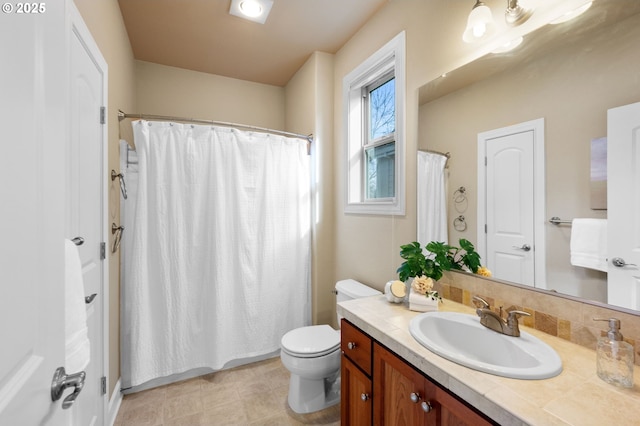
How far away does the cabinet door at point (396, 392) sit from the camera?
906 mm

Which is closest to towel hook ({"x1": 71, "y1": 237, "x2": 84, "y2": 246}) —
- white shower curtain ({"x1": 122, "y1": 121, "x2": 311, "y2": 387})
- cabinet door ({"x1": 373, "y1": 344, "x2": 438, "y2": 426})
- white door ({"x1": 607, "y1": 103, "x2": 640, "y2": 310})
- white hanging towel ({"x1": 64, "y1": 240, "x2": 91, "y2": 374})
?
white hanging towel ({"x1": 64, "y1": 240, "x2": 91, "y2": 374})

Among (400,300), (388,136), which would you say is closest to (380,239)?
(400,300)

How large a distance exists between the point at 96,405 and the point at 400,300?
5.49 ft

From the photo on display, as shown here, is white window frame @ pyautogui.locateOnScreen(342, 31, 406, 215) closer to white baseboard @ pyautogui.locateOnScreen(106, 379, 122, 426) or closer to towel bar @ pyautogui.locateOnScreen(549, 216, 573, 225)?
towel bar @ pyautogui.locateOnScreen(549, 216, 573, 225)

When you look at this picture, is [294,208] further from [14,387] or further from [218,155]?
[14,387]

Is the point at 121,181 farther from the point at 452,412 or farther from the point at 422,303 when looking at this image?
the point at 452,412

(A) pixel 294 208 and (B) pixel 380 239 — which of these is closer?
(B) pixel 380 239

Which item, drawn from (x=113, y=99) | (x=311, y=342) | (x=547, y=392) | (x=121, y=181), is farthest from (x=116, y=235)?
(x=547, y=392)

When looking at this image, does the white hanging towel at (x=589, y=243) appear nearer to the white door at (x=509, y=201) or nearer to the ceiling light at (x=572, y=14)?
the white door at (x=509, y=201)

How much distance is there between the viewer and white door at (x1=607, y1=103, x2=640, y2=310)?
33.3 inches

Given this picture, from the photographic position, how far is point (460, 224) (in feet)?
4.55

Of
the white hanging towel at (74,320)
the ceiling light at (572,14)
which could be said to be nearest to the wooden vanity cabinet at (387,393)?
the white hanging towel at (74,320)

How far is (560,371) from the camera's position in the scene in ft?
2.61

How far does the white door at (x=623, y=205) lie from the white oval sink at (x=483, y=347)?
0.30 metres
